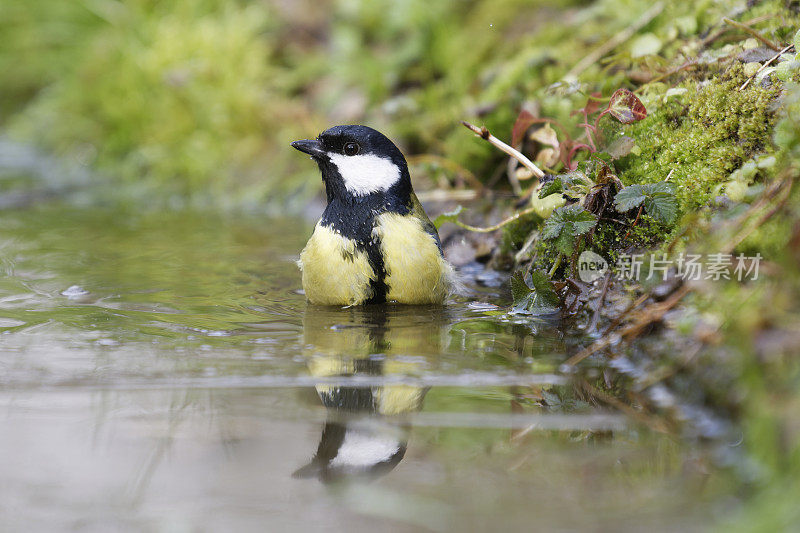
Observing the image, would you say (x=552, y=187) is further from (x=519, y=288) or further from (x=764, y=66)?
(x=764, y=66)

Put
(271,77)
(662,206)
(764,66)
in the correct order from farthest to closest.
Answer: (271,77) → (764,66) → (662,206)

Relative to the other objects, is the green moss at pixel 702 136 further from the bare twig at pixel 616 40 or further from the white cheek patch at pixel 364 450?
the white cheek patch at pixel 364 450

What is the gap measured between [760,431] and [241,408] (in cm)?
160

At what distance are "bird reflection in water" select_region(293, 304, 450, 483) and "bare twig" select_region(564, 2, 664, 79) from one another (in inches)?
92.1

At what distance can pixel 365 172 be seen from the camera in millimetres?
4211

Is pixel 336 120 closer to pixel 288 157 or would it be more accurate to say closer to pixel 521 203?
pixel 288 157

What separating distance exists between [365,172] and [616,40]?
89.1 inches

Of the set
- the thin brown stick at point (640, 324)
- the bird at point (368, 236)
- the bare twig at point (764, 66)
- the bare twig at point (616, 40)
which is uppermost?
the bare twig at point (616, 40)

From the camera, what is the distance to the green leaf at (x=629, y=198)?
133 inches

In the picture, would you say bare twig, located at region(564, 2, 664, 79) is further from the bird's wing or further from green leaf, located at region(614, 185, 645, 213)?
green leaf, located at region(614, 185, 645, 213)

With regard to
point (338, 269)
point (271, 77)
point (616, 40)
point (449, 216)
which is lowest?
point (338, 269)

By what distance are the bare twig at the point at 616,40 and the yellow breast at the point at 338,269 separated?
222 centimetres

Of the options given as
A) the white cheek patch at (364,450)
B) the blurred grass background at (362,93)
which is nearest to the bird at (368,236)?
the blurred grass background at (362,93)

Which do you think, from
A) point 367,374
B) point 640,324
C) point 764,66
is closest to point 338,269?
point 367,374
